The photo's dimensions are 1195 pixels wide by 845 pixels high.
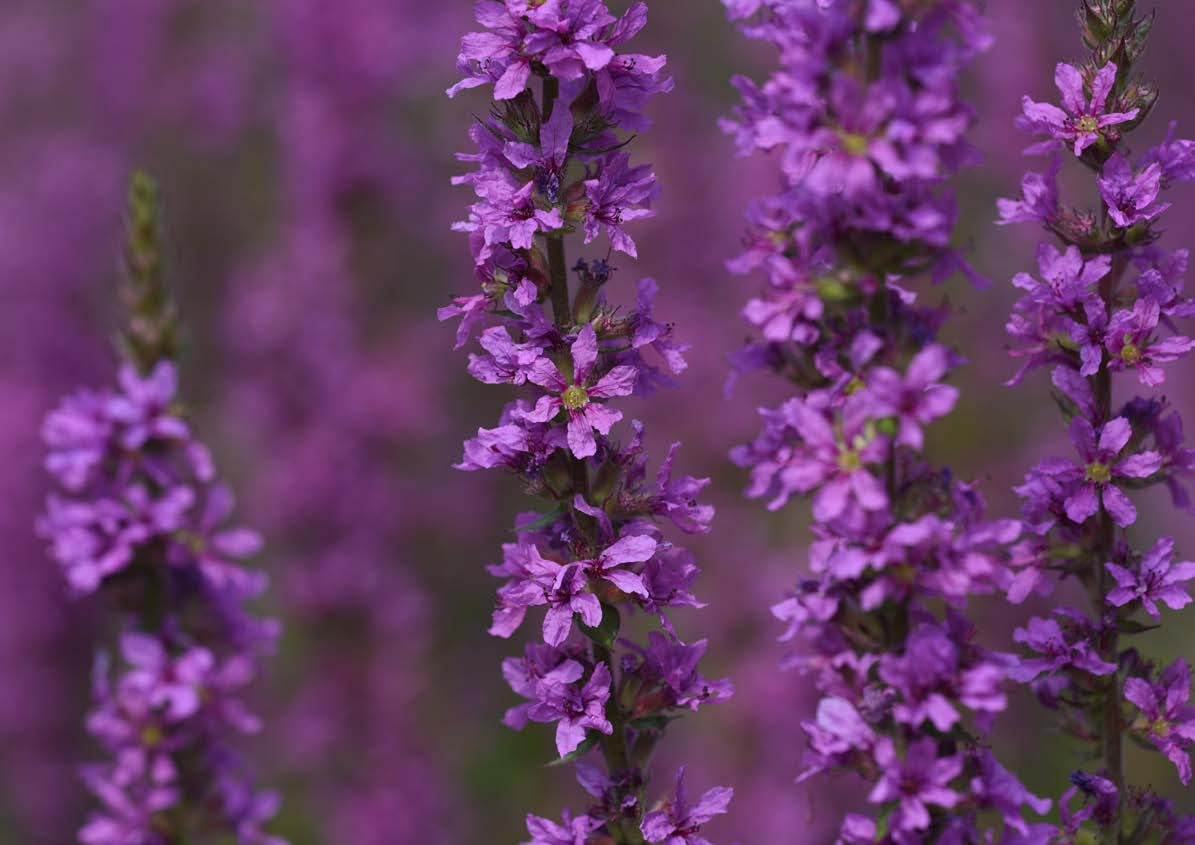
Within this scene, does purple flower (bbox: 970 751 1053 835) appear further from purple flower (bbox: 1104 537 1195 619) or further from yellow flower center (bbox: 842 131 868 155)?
yellow flower center (bbox: 842 131 868 155)

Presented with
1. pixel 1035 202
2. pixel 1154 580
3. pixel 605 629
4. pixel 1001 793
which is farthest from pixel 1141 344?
pixel 605 629

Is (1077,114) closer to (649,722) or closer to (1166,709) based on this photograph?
(1166,709)

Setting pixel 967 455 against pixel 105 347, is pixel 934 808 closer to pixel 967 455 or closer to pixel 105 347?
pixel 967 455

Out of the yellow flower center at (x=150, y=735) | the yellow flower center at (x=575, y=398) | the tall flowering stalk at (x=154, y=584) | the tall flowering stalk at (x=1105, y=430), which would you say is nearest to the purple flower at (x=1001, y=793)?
the tall flowering stalk at (x=1105, y=430)

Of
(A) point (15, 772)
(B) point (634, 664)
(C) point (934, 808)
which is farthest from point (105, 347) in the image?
(C) point (934, 808)

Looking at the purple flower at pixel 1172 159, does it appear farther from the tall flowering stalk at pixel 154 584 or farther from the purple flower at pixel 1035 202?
the tall flowering stalk at pixel 154 584
